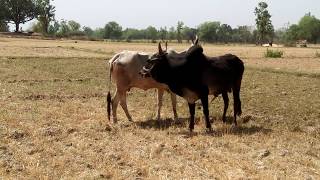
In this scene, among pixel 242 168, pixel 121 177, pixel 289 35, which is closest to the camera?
pixel 121 177

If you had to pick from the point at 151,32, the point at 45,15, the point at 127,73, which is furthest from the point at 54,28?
the point at 127,73

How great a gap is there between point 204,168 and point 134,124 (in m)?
4.27

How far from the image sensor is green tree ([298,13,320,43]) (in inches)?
5192

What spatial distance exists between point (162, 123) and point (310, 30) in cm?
12738

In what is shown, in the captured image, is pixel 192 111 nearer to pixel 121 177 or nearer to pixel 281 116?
pixel 281 116

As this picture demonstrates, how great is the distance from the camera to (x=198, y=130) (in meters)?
11.6

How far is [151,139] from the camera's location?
10.7 m

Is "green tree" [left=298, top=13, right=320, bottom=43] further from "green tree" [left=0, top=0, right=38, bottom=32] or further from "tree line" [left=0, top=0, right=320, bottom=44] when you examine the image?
"green tree" [left=0, top=0, right=38, bottom=32]

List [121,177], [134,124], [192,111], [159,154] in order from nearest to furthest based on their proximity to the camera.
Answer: [121,177] → [159,154] → [192,111] → [134,124]

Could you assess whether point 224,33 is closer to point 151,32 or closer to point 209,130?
point 151,32

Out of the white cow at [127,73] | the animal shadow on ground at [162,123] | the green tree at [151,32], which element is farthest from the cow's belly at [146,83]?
the green tree at [151,32]

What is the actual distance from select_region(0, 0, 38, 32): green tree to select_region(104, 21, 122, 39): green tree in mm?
41928

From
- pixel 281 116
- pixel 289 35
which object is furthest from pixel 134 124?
pixel 289 35

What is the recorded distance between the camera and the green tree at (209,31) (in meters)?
146
